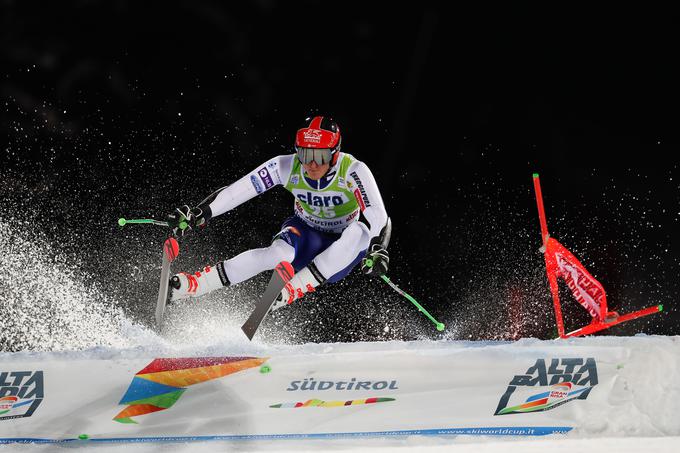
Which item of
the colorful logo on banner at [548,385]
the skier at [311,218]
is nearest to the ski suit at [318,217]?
the skier at [311,218]

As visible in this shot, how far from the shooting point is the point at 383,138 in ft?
17.4

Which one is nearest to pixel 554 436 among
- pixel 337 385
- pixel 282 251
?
pixel 337 385

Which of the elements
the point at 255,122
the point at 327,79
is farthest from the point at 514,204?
the point at 255,122

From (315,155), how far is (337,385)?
1.45m

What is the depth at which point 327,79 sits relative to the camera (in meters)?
5.36

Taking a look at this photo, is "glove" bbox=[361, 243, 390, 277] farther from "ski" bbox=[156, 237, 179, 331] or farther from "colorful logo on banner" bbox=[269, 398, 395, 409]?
"ski" bbox=[156, 237, 179, 331]

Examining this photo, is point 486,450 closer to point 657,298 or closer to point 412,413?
point 412,413

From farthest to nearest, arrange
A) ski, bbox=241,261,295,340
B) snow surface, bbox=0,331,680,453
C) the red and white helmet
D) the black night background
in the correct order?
the black night background, the red and white helmet, ski, bbox=241,261,295,340, snow surface, bbox=0,331,680,453

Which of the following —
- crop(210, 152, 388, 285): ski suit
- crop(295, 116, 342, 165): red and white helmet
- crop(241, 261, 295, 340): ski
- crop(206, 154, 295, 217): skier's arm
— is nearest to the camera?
crop(241, 261, 295, 340): ski

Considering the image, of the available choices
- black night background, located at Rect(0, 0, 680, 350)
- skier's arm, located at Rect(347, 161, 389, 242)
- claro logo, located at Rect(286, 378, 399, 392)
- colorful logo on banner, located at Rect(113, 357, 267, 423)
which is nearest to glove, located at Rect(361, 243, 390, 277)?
skier's arm, located at Rect(347, 161, 389, 242)

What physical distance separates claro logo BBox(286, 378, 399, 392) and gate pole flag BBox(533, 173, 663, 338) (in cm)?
139

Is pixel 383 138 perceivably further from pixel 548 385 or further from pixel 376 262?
pixel 548 385

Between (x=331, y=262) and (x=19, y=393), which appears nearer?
(x=19, y=393)

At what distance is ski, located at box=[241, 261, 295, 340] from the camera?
379 centimetres
